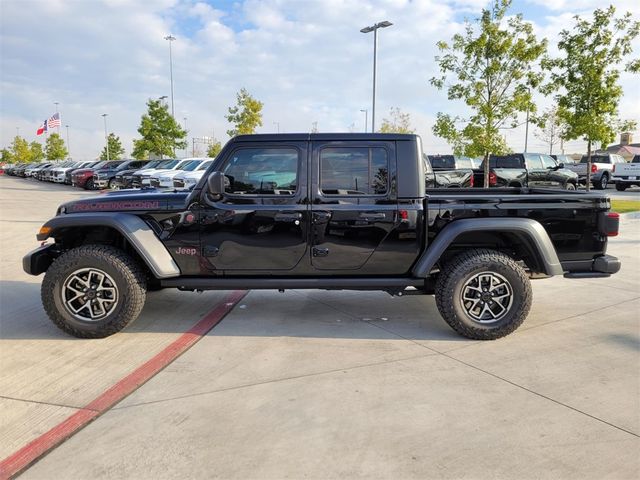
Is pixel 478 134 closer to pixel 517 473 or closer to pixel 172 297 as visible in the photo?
pixel 172 297

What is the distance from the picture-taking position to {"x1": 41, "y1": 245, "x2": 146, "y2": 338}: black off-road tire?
4.24m

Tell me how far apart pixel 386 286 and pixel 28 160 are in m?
90.8

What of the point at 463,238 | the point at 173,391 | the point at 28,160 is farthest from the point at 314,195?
the point at 28,160

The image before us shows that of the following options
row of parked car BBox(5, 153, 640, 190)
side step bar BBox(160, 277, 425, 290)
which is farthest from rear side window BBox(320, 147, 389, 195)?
row of parked car BBox(5, 153, 640, 190)

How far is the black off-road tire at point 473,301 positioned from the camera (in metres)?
4.23

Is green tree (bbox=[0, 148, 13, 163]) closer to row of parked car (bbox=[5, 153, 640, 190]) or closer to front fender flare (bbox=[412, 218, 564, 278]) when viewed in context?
row of parked car (bbox=[5, 153, 640, 190])

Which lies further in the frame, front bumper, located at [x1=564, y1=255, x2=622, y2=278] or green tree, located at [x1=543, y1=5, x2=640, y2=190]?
green tree, located at [x1=543, y1=5, x2=640, y2=190]

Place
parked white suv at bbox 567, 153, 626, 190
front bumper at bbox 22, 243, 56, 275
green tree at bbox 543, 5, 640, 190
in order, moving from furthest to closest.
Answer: parked white suv at bbox 567, 153, 626, 190 < green tree at bbox 543, 5, 640, 190 < front bumper at bbox 22, 243, 56, 275

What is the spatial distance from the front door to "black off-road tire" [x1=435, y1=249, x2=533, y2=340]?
132 cm

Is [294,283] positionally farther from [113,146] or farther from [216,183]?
[113,146]

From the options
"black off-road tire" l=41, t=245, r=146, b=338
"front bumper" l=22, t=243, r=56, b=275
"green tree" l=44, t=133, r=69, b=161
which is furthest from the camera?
"green tree" l=44, t=133, r=69, b=161

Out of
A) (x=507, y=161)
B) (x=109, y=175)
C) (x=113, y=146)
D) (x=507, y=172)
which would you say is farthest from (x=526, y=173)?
(x=113, y=146)

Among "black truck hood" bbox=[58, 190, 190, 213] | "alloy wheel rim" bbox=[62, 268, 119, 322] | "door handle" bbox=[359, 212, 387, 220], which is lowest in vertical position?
"alloy wheel rim" bbox=[62, 268, 119, 322]

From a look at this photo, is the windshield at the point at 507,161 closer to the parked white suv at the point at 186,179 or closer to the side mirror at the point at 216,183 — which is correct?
Result: the parked white suv at the point at 186,179
